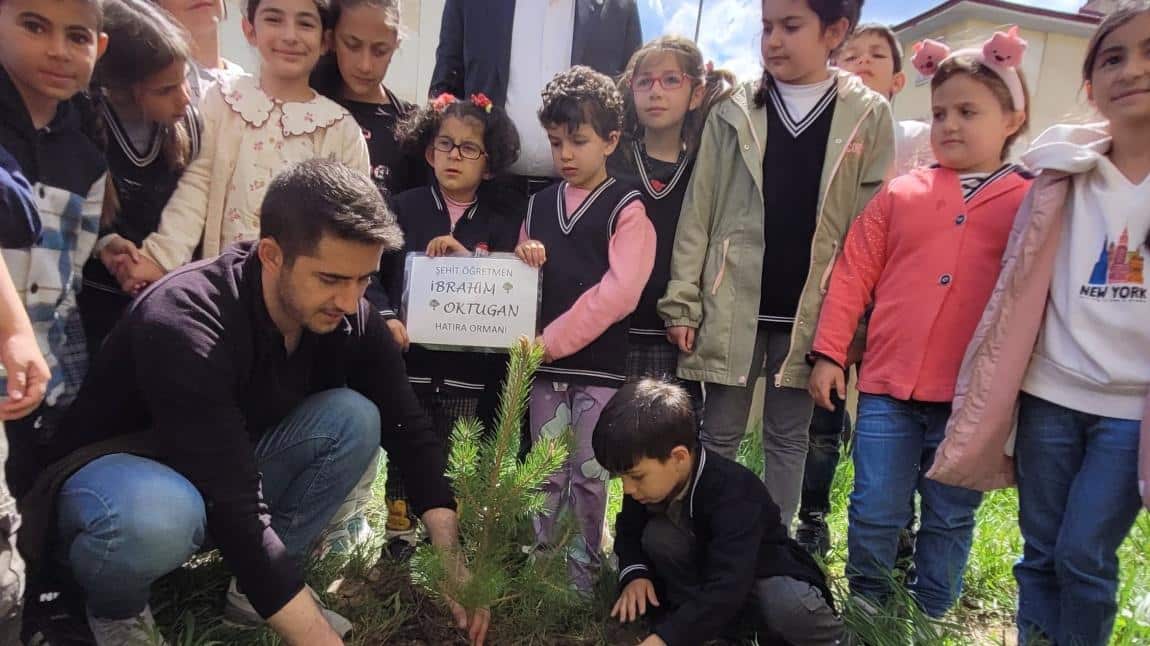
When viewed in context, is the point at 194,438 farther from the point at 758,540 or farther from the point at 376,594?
the point at 758,540

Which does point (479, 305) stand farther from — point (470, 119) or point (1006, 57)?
point (1006, 57)

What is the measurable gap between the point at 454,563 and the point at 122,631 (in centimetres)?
84

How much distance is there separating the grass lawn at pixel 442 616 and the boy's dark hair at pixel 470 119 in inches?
60.9

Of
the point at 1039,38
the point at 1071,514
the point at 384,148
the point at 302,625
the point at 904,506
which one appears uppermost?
the point at 1039,38

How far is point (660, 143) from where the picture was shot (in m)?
2.94

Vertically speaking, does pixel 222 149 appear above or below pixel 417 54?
below

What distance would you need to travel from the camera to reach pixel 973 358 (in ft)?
6.91

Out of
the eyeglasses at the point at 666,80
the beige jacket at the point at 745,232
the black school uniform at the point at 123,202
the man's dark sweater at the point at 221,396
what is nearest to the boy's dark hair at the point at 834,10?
the beige jacket at the point at 745,232

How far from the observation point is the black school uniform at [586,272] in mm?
2604

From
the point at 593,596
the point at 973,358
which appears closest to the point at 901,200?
the point at 973,358

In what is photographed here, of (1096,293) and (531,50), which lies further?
(531,50)

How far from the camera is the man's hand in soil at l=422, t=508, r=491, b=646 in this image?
176 centimetres

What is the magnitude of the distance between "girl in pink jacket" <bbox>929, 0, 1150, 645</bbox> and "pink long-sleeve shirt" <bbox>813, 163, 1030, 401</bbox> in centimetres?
13

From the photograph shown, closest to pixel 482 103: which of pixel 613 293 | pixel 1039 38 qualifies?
pixel 613 293
